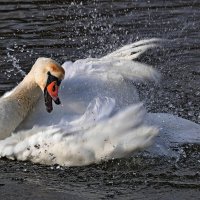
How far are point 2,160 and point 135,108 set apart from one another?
1450 millimetres

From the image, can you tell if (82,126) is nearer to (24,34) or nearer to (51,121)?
(51,121)

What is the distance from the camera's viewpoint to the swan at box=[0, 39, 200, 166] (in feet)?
24.7

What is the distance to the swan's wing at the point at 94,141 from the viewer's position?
7.48 metres

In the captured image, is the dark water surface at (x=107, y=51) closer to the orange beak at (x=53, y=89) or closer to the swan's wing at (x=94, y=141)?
the swan's wing at (x=94, y=141)

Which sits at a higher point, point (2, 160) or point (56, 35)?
point (56, 35)

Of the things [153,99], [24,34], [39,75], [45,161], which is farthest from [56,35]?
[45,161]

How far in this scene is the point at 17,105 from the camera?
822 centimetres

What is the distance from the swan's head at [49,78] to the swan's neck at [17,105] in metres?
0.11

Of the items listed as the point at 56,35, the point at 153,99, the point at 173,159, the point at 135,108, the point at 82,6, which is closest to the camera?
the point at 135,108

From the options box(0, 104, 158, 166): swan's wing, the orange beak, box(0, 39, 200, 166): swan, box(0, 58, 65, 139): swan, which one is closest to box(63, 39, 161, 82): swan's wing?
box(0, 39, 200, 166): swan

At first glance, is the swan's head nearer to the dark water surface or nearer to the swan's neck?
the swan's neck

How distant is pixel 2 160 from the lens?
7.90m

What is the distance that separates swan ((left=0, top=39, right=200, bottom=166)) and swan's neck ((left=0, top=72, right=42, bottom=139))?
0.5 inches

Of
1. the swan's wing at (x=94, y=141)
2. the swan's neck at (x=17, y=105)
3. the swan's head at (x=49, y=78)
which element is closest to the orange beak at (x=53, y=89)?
the swan's head at (x=49, y=78)
